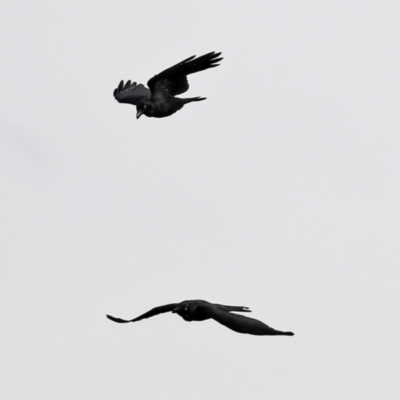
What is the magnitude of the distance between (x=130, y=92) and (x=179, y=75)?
5098 mm

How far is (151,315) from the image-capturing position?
2539 cm

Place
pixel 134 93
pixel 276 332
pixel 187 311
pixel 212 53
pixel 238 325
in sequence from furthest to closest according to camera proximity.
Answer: pixel 134 93 → pixel 212 53 → pixel 187 311 → pixel 238 325 → pixel 276 332

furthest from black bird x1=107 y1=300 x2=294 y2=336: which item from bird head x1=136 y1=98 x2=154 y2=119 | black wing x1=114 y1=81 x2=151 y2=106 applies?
black wing x1=114 y1=81 x2=151 y2=106

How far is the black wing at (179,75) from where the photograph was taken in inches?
1076

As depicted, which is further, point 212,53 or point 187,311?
point 212,53

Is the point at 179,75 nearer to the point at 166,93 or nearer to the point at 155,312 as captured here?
the point at 166,93

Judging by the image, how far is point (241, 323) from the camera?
883 inches

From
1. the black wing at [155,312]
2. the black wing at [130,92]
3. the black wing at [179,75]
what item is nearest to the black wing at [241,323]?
the black wing at [155,312]

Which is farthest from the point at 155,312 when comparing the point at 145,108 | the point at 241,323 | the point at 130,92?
the point at 130,92

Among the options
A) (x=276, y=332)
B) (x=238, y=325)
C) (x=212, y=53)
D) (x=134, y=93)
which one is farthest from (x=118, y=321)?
A: (x=134, y=93)

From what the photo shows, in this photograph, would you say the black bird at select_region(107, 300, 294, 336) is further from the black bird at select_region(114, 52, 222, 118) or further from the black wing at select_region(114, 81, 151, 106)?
the black wing at select_region(114, 81, 151, 106)

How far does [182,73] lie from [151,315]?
6315mm

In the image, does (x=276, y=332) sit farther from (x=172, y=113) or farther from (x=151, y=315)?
(x=172, y=113)

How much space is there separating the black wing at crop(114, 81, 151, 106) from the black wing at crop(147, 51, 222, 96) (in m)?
3.31
